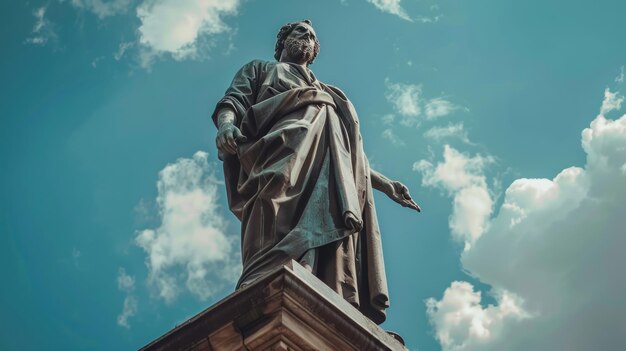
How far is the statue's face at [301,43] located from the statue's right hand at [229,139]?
Result: 2421mm

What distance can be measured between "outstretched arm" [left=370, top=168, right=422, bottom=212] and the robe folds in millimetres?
743

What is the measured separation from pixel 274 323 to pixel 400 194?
15.7 ft

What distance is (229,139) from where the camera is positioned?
9156 mm

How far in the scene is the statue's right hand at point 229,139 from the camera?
9156mm

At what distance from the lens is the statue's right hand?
9156 mm

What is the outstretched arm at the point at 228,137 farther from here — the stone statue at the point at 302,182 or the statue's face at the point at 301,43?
the statue's face at the point at 301,43

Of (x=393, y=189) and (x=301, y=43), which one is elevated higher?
(x=301, y=43)

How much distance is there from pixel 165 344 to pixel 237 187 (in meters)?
2.74

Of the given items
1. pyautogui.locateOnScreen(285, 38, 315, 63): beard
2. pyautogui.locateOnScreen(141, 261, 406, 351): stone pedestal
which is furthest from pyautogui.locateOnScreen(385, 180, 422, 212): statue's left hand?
pyautogui.locateOnScreen(141, 261, 406, 351): stone pedestal

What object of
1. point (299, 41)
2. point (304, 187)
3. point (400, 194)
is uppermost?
point (299, 41)

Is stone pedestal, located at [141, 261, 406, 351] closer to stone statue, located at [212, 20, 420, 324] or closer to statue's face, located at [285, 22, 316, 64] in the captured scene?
stone statue, located at [212, 20, 420, 324]

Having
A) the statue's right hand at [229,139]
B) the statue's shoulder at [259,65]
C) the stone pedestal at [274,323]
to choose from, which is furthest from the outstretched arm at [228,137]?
the stone pedestal at [274,323]

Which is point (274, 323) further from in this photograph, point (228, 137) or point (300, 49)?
point (300, 49)

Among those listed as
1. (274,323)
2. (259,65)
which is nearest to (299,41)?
(259,65)
